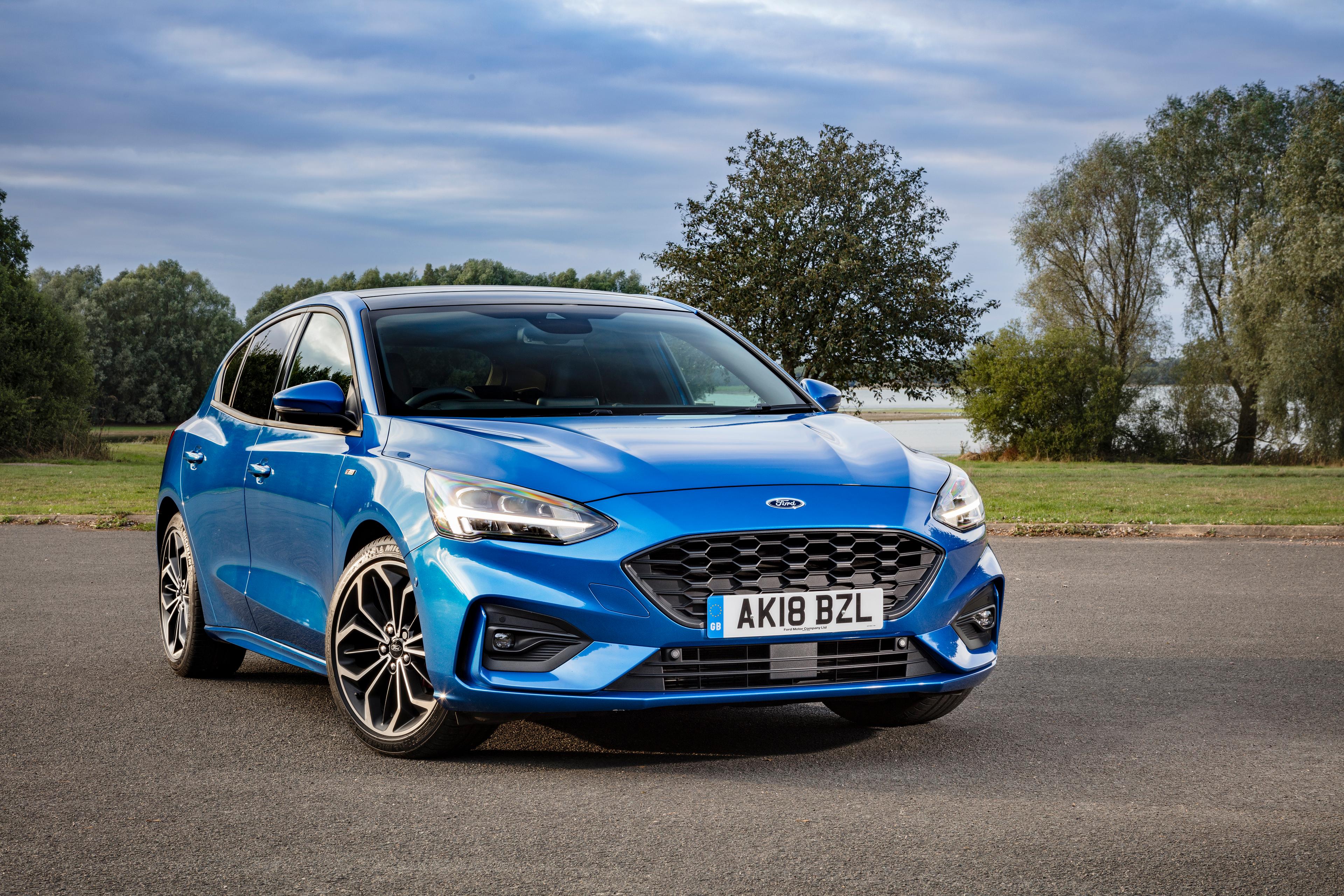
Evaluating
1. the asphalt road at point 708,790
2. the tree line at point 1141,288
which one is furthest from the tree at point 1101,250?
the asphalt road at point 708,790

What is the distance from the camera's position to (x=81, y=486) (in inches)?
926

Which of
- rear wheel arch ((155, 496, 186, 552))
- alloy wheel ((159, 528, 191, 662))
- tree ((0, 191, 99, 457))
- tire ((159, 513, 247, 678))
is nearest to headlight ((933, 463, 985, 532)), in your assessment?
tire ((159, 513, 247, 678))

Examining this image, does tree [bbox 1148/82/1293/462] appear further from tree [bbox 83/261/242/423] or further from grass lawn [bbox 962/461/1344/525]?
tree [bbox 83/261/242/423]

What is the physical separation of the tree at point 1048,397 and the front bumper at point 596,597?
161 ft

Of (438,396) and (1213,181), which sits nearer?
(438,396)

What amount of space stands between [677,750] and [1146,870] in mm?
1909

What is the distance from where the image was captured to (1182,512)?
16.8m

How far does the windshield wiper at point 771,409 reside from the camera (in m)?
5.81

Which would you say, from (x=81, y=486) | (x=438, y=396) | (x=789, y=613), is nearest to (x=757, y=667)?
(x=789, y=613)

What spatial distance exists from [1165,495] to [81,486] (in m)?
17.5

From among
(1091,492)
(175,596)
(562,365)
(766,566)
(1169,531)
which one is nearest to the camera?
(766,566)

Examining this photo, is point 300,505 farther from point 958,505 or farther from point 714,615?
point 958,505

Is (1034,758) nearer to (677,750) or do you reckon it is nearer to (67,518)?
(677,750)

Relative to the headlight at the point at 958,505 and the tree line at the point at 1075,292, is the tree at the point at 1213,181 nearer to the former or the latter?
the tree line at the point at 1075,292
